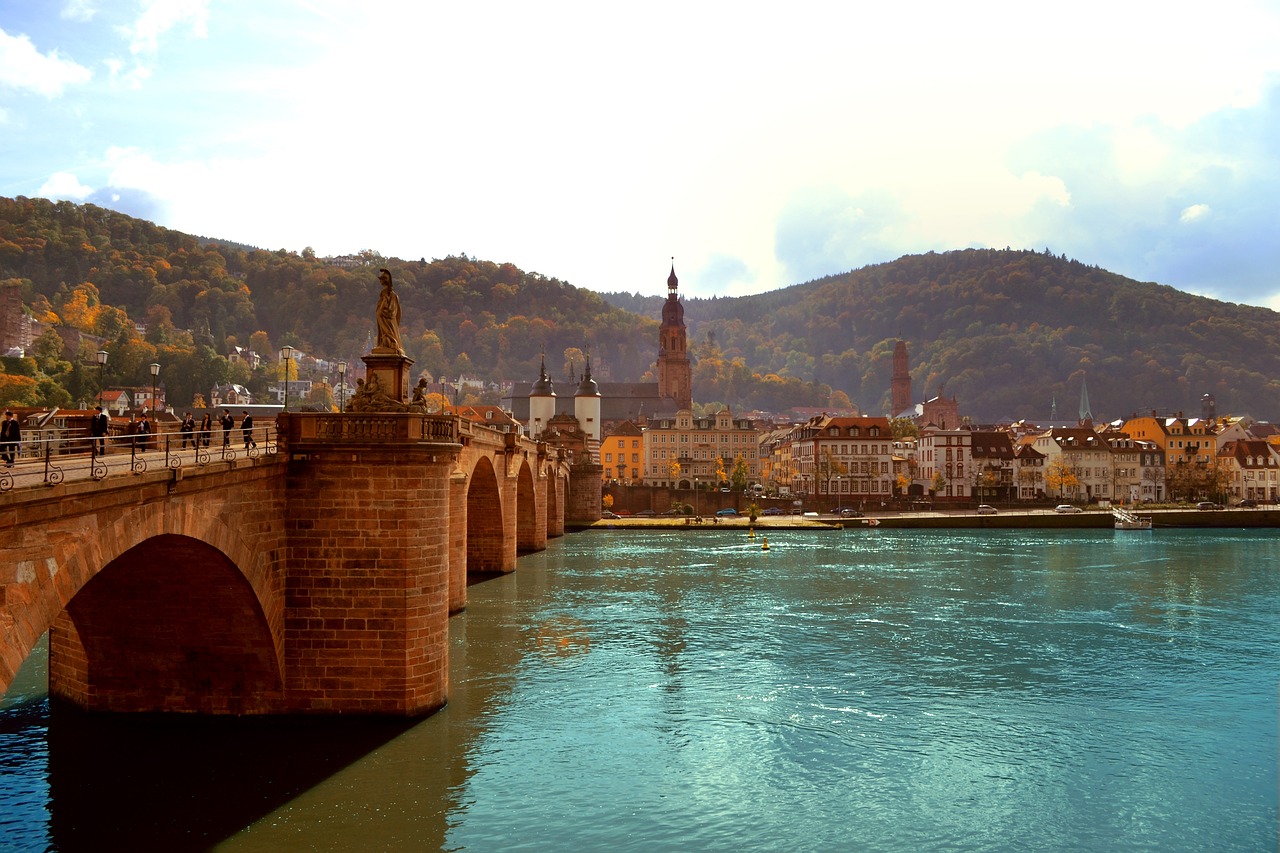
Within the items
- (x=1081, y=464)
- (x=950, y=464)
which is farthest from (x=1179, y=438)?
(x=950, y=464)

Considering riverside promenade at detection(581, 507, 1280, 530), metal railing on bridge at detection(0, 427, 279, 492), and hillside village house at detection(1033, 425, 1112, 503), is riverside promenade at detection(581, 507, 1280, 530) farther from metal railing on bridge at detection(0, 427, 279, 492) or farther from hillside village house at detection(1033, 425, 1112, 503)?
metal railing on bridge at detection(0, 427, 279, 492)

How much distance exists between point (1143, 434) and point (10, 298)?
13908 cm

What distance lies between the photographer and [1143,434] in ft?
442

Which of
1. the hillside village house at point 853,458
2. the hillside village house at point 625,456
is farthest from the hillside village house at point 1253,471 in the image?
the hillside village house at point 625,456

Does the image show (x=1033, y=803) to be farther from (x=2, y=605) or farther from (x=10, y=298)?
(x=10, y=298)

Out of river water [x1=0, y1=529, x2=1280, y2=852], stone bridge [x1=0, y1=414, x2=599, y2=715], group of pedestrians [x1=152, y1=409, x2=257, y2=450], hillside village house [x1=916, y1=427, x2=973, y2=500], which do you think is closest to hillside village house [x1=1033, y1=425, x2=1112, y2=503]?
hillside village house [x1=916, y1=427, x2=973, y2=500]

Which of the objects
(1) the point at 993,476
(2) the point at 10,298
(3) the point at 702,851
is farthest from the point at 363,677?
(2) the point at 10,298

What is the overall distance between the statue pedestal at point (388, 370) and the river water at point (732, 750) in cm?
690

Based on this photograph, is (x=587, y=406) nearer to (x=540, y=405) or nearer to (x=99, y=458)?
(x=540, y=405)

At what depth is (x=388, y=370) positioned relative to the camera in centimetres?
2289

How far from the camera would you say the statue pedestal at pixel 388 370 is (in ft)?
74.4

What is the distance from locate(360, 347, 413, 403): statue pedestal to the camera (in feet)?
74.4

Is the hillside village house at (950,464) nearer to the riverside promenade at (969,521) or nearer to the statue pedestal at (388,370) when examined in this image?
the riverside promenade at (969,521)

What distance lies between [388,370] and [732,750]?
35.8 feet
